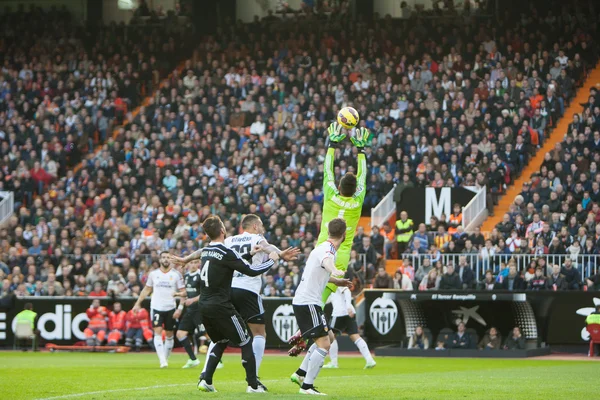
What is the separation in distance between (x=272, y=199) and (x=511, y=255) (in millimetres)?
8028

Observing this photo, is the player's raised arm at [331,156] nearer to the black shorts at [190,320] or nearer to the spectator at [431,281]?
the black shorts at [190,320]

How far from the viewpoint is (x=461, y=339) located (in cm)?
2459

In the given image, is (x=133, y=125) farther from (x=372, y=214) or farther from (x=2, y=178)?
(x=372, y=214)

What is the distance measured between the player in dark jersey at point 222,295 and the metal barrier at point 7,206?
75.9 feet

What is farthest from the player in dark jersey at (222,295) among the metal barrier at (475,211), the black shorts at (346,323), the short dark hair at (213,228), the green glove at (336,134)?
the metal barrier at (475,211)

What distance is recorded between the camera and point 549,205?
27.1m

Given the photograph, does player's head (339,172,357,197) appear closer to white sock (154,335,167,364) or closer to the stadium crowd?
white sock (154,335,167,364)

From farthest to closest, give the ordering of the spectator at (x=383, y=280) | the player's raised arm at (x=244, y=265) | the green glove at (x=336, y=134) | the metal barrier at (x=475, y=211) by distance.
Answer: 1. the metal barrier at (x=475, y=211)
2. the spectator at (x=383, y=280)
3. the green glove at (x=336, y=134)
4. the player's raised arm at (x=244, y=265)

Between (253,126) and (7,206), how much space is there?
27.1 feet

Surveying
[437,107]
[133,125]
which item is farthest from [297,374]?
[133,125]

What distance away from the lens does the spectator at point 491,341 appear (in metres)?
24.5

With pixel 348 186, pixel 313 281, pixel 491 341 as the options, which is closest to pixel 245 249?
pixel 313 281

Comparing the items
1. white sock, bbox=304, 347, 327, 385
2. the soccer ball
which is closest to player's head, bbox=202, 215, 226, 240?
white sock, bbox=304, 347, 327, 385

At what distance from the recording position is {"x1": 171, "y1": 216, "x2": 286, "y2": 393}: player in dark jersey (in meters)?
12.4
